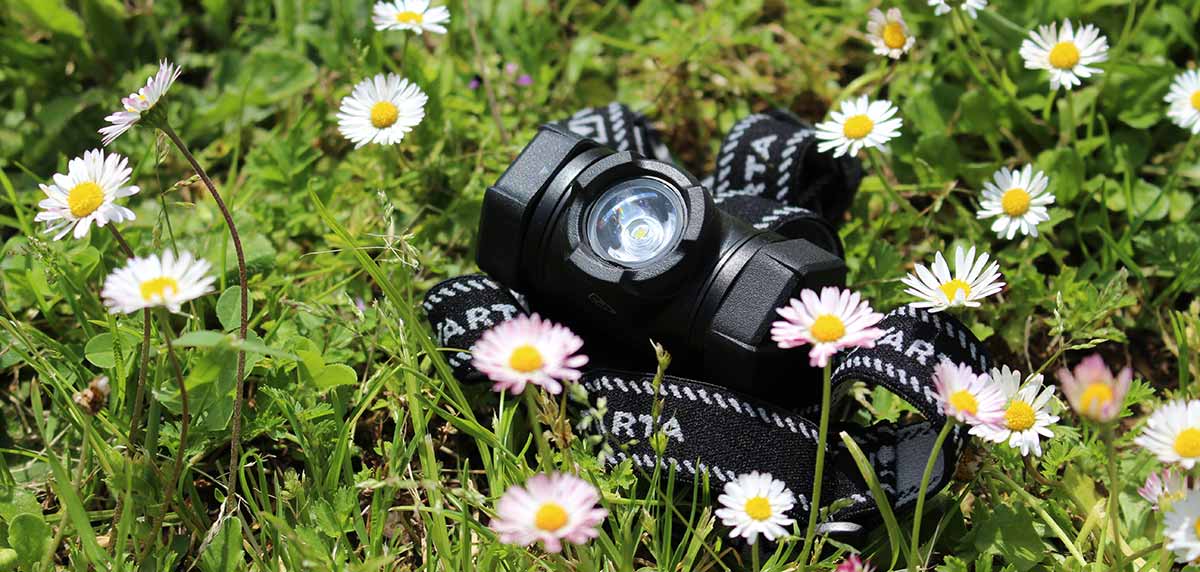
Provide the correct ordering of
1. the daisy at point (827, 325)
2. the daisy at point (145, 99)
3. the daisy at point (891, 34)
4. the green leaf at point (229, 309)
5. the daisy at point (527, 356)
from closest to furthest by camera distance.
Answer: the daisy at point (527, 356)
the daisy at point (827, 325)
the daisy at point (145, 99)
the green leaf at point (229, 309)
the daisy at point (891, 34)

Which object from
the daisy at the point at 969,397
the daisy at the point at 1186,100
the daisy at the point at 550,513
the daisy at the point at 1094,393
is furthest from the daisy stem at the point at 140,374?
the daisy at the point at 1186,100

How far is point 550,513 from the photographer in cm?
122

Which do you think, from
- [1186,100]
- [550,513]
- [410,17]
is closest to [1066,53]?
[1186,100]

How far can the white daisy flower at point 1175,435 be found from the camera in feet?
4.38

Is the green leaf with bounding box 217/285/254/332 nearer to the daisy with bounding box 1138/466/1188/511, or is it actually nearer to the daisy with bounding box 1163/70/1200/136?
the daisy with bounding box 1138/466/1188/511

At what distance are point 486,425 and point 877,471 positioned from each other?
2.05 ft

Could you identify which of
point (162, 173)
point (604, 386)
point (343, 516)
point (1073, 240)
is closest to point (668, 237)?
point (604, 386)

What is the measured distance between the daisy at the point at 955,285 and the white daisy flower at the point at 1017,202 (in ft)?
0.81

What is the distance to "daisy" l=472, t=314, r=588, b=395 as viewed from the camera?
1.25 meters

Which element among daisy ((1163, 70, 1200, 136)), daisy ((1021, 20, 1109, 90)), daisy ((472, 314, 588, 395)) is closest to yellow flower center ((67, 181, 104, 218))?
daisy ((472, 314, 588, 395))

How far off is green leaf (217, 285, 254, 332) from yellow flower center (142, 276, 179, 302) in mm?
375

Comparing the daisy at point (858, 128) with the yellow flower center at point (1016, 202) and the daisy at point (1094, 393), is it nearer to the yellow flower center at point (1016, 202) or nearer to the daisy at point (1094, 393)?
the yellow flower center at point (1016, 202)

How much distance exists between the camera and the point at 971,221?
2092 millimetres

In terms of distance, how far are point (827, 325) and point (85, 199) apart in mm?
984
